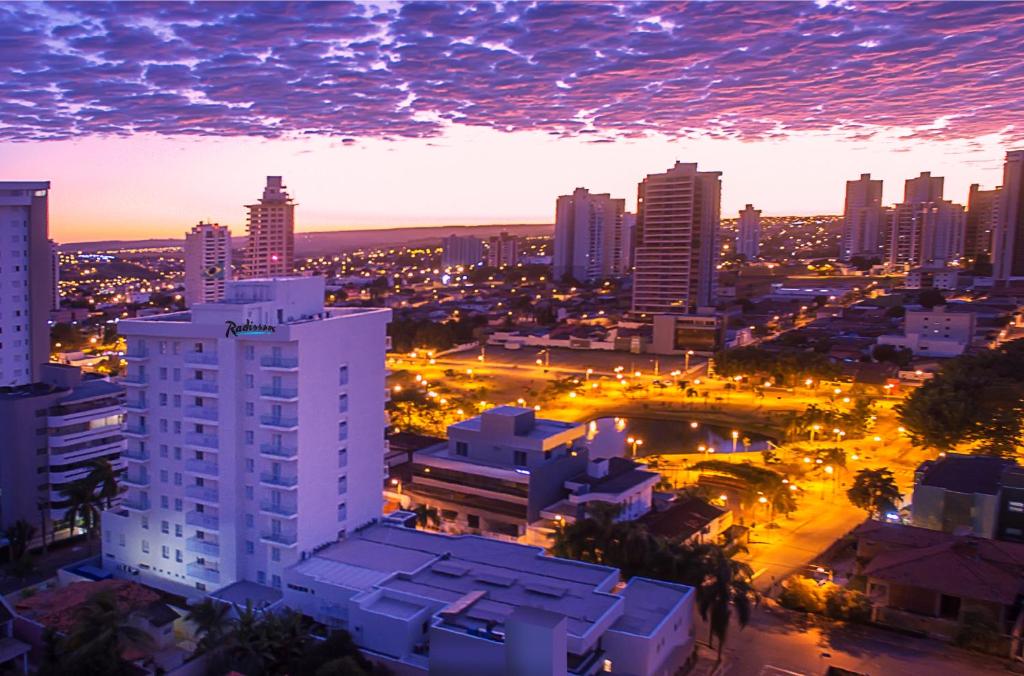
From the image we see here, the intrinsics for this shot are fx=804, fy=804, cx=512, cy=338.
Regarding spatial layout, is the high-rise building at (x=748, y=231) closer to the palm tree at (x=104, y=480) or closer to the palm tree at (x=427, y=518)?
the palm tree at (x=427, y=518)

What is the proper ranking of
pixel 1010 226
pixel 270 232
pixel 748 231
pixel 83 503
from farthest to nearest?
pixel 748 231 → pixel 270 232 → pixel 1010 226 → pixel 83 503

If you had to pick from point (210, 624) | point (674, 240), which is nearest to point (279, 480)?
point (210, 624)

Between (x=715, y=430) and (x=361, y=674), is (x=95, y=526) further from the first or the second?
(x=715, y=430)

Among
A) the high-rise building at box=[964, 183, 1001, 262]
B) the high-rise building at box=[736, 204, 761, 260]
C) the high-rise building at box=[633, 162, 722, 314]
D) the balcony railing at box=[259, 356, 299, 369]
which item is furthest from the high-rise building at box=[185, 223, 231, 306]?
the high-rise building at box=[736, 204, 761, 260]

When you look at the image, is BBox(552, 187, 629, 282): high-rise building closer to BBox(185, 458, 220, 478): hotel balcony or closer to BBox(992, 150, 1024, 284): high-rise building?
BBox(992, 150, 1024, 284): high-rise building

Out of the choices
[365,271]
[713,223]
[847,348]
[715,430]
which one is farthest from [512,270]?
[715,430]

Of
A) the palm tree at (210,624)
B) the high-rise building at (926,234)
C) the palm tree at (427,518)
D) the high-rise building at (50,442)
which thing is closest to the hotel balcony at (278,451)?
the palm tree at (210,624)

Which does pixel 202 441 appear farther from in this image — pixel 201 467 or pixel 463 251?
pixel 463 251
